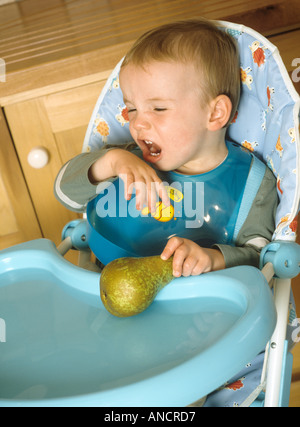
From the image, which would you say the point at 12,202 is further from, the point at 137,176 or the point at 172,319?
the point at 172,319

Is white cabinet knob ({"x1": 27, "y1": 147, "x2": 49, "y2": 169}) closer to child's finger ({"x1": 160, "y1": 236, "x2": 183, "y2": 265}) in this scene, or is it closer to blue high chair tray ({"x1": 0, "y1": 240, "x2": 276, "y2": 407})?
blue high chair tray ({"x1": 0, "y1": 240, "x2": 276, "y2": 407})

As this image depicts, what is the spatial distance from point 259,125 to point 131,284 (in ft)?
1.49

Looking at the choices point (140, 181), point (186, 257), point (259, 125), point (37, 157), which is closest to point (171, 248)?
point (186, 257)

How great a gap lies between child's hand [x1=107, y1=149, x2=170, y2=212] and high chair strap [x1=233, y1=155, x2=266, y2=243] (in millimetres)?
173

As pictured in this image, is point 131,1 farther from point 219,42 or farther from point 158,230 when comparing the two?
point 158,230

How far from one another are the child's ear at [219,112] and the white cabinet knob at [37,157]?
417 millimetres

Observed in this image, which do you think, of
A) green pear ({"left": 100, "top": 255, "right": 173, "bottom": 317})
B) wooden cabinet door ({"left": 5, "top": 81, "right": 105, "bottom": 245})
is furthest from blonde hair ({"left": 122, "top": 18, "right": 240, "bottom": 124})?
green pear ({"left": 100, "top": 255, "right": 173, "bottom": 317})

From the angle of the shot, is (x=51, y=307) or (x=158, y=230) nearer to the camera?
(x=51, y=307)

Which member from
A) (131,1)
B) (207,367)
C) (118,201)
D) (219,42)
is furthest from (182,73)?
(131,1)

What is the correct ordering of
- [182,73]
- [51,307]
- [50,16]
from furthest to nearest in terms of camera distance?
[50,16] < [182,73] < [51,307]

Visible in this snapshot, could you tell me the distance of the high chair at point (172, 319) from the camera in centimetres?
53

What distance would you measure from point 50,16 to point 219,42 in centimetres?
69

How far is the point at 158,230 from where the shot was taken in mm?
887

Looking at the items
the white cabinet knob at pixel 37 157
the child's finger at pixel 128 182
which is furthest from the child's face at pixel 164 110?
the white cabinet knob at pixel 37 157
